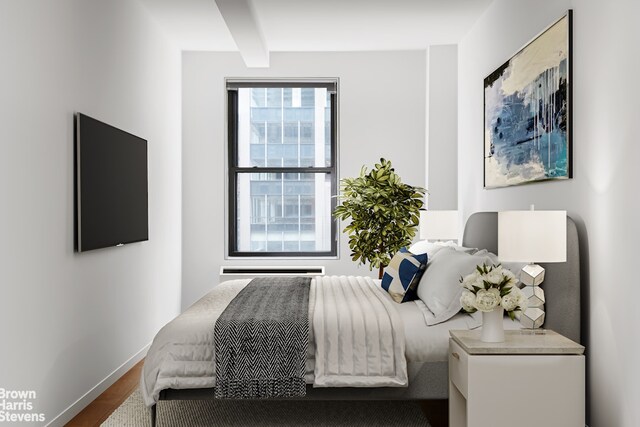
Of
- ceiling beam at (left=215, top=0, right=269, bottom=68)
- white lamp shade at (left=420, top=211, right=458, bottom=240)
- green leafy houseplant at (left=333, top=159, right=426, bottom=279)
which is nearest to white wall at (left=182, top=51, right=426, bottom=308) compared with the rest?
ceiling beam at (left=215, top=0, right=269, bottom=68)

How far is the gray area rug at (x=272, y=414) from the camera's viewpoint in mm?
3535

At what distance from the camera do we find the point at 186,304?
21.7 ft

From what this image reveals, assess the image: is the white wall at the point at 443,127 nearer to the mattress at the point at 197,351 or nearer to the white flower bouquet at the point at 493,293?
the mattress at the point at 197,351

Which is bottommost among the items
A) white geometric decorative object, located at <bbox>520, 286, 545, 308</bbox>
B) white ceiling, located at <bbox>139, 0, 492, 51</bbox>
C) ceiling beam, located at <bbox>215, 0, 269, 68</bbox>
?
white geometric decorative object, located at <bbox>520, 286, 545, 308</bbox>

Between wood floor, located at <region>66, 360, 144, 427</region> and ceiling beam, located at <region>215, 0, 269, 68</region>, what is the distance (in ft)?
8.99

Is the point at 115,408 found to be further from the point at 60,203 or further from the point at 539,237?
the point at 539,237

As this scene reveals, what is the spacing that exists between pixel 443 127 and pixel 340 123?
3.57 feet

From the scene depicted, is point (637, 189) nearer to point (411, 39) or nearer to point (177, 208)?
point (411, 39)

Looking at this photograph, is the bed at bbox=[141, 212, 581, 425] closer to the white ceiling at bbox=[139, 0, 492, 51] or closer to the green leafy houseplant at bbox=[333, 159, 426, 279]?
the green leafy houseplant at bbox=[333, 159, 426, 279]

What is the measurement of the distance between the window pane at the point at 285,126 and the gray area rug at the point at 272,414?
3.51 metres

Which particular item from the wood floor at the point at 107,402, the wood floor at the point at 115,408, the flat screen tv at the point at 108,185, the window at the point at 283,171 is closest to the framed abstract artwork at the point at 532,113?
the wood floor at the point at 115,408

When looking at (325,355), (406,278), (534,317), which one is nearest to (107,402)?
(325,355)

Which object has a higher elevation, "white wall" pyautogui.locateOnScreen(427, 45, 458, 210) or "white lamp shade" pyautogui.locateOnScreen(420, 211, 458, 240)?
"white wall" pyautogui.locateOnScreen(427, 45, 458, 210)

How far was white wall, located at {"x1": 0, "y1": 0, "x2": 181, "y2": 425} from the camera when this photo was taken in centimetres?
294
